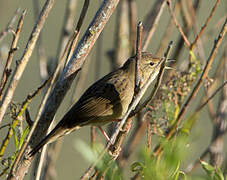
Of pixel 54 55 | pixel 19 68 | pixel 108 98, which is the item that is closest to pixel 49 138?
pixel 19 68

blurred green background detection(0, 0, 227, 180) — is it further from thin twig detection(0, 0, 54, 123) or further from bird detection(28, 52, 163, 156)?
thin twig detection(0, 0, 54, 123)

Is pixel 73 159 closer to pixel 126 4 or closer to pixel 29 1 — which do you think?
pixel 29 1

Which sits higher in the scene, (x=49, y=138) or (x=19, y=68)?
(x=19, y=68)

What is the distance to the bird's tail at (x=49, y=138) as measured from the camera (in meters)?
2.48

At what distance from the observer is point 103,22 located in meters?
2.55

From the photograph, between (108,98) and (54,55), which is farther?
(54,55)

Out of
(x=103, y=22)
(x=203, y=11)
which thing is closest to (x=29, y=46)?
(x=103, y=22)

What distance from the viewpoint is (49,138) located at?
2.97 m

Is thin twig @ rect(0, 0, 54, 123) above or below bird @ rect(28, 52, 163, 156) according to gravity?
above

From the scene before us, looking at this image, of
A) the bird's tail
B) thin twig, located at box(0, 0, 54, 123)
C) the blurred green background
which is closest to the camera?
thin twig, located at box(0, 0, 54, 123)

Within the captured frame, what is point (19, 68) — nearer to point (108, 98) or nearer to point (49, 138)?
point (49, 138)

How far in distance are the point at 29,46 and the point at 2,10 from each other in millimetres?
2377

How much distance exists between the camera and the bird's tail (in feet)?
8.13

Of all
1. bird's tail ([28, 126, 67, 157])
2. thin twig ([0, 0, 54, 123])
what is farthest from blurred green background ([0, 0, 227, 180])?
thin twig ([0, 0, 54, 123])
